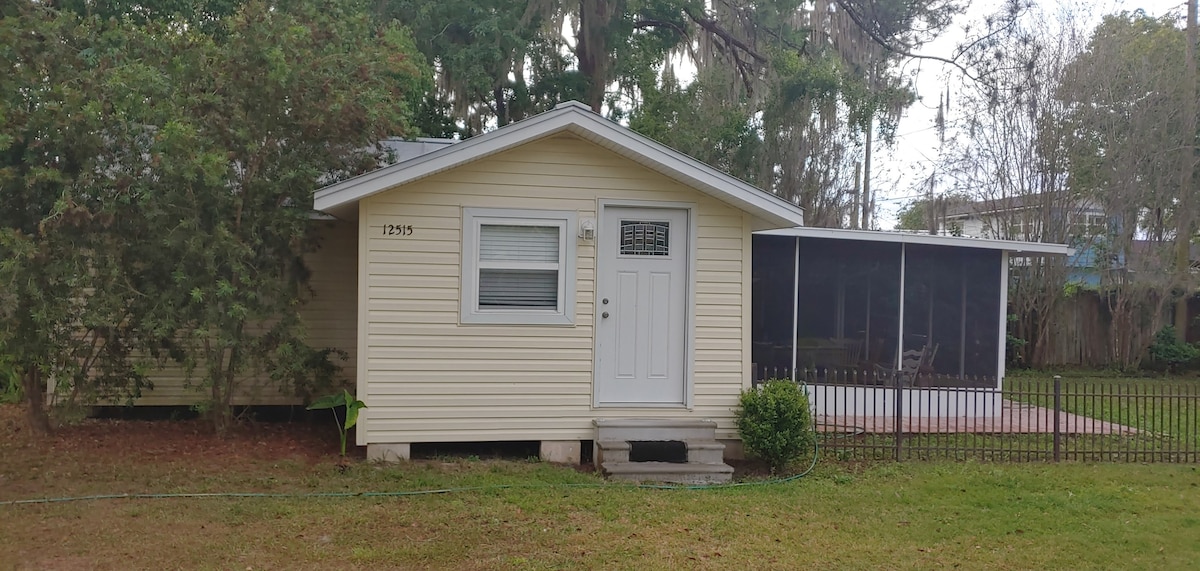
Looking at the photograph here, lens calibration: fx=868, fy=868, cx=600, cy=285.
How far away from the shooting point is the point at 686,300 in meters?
8.06

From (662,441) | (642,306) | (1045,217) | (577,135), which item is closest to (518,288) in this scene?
(642,306)

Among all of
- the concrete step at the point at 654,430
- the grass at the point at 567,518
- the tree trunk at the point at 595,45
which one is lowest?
the grass at the point at 567,518

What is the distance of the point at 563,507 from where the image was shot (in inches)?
249

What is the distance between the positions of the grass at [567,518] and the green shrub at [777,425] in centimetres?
32

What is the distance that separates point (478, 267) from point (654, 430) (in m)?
2.15

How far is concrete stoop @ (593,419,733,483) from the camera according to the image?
7.24 metres

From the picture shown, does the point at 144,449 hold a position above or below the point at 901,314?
below

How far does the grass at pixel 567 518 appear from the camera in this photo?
5.24 m

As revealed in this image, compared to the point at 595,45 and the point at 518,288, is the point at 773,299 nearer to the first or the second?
the point at 518,288

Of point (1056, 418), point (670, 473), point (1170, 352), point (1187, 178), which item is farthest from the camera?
point (1170, 352)

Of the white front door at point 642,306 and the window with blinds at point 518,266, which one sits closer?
the window with blinds at point 518,266

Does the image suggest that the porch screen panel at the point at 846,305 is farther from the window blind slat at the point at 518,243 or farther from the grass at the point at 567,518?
the window blind slat at the point at 518,243

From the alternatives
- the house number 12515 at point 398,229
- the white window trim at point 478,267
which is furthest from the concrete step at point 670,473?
the house number 12515 at point 398,229

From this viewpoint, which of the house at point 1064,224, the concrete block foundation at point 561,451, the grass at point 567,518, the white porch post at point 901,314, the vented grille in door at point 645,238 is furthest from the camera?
the house at point 1064,224
